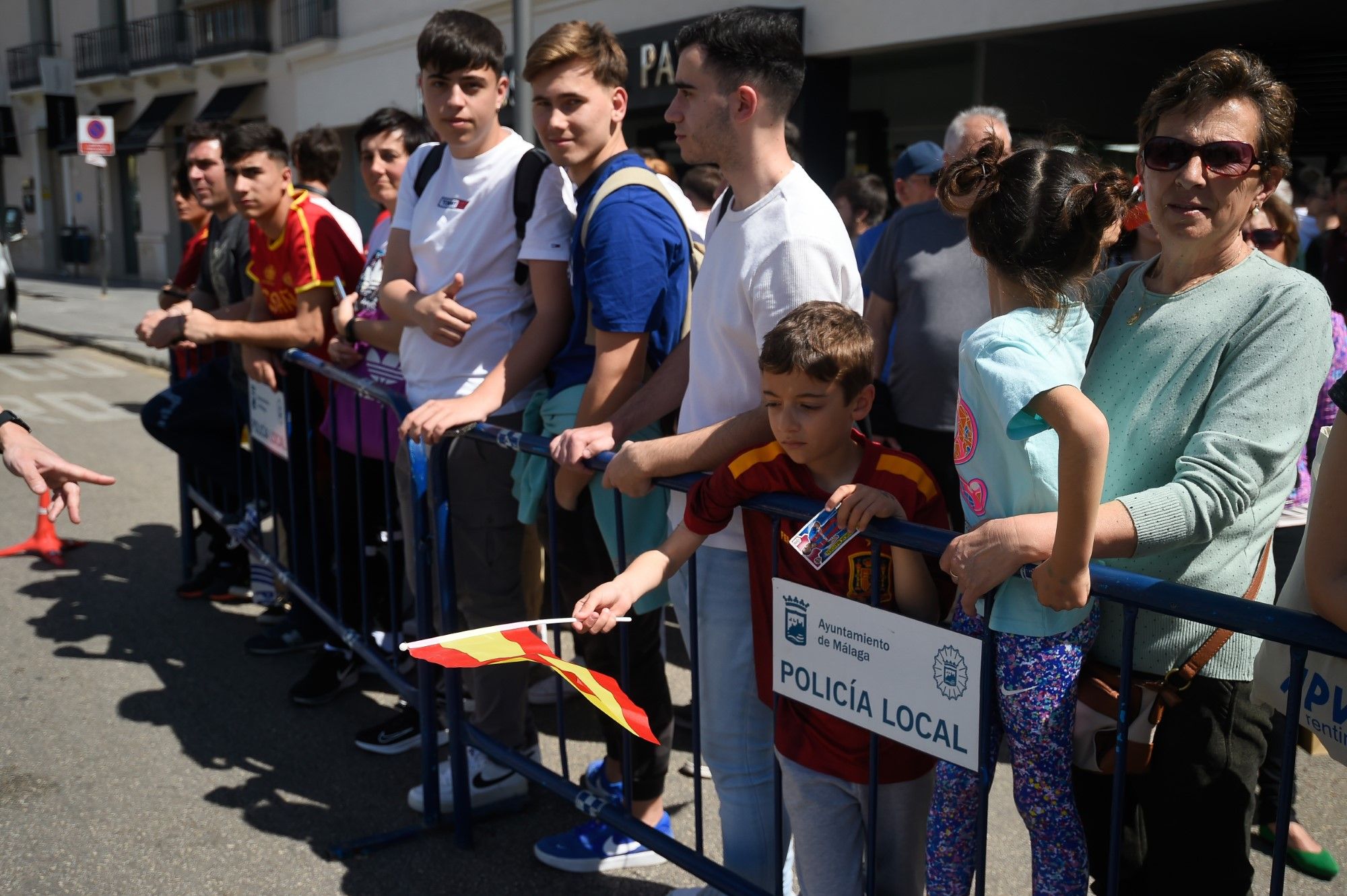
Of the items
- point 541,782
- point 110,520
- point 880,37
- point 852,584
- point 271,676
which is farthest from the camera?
point 880,37

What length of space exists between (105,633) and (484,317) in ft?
9.30

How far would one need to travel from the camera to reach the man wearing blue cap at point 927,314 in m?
4.16

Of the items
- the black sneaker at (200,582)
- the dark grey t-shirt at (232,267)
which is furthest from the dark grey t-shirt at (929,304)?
the black sneaker at (200,582)

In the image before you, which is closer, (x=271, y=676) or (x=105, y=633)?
(x=271, y=676)

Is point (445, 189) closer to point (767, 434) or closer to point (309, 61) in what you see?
point (767, 434)

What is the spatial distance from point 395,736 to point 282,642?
1.11 m

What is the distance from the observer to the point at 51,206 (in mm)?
32906

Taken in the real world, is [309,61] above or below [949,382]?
above

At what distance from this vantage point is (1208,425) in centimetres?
188

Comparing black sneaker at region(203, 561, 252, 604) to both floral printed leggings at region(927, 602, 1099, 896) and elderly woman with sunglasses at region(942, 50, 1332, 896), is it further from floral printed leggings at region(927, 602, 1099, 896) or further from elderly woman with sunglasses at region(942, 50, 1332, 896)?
elderly woman with sunglasses at region(942, 50, 1332, 896)

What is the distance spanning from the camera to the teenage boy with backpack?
284 cm

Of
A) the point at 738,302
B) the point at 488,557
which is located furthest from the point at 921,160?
the point at 738,302

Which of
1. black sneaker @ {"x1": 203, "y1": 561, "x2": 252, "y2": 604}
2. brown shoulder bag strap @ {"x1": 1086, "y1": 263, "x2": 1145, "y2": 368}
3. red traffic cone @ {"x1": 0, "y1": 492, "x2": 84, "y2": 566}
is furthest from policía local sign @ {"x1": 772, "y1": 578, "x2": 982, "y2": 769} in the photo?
red traffic cone @ {"x1": 0, "y1": 492, "x2": 84, "y2": 566}

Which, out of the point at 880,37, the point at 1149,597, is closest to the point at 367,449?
the point at 1149,597
